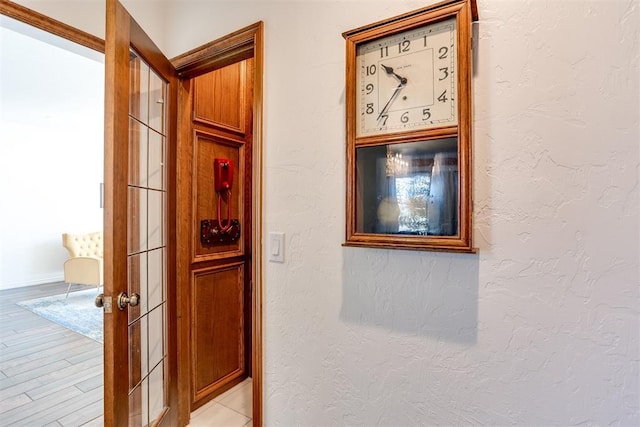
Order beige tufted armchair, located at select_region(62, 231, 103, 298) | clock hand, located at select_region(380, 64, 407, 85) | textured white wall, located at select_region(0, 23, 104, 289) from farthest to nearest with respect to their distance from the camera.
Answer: beige tufted armchair, located at select_region(62, 231, 103, 298) → textured white wall, located at select_region(0, 23, 104, 289) → clock hand, located at select_region(380, 64, 407, 85)

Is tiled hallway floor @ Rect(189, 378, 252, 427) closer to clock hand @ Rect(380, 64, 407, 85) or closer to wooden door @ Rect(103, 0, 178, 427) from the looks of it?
wooden door @ Rect(103, 0, 178, 427)

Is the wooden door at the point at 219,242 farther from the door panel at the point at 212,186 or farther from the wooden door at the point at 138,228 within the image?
the wooden door at the point at 138,228

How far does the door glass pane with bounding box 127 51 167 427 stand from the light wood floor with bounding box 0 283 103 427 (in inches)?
30.3

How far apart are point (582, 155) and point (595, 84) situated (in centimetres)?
18

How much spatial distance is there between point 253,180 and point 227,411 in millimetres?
1524

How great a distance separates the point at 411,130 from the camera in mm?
1020

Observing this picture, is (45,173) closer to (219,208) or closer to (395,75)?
(219,208)

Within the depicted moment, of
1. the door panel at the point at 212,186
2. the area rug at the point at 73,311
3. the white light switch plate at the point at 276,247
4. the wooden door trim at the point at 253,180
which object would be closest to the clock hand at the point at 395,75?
the wooden door trim at the point at 253,180

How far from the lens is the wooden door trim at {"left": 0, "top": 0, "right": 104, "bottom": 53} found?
126 centimetres

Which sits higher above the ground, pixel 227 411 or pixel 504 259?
pixel 504 259

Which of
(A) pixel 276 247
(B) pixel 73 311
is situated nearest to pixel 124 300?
(A) pixel 276 247

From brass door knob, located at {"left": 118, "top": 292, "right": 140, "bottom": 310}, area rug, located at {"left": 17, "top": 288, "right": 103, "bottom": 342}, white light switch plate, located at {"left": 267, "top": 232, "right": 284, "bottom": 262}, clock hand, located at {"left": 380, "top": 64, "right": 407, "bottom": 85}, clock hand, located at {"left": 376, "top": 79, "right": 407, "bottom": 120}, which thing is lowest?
area rug, located at {"left": 17, "top": 288, "right": 103, "bottom": 342}

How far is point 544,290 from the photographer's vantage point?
0.90m

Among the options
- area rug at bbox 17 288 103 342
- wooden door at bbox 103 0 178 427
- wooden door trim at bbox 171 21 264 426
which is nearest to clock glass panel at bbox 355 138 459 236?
wooden door trim at bbox 171 21 264 426
